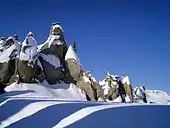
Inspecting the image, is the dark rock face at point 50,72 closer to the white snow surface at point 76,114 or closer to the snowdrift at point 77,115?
the white snow surface at point 76,114

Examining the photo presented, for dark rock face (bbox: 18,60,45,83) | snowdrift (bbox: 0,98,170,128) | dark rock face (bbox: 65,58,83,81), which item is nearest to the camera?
snowdrift (bbox: 0,98,170,128)

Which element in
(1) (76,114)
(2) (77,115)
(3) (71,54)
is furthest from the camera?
(3) (71,54)

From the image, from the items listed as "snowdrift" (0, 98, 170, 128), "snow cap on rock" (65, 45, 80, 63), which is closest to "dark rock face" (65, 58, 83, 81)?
"snow cap on rock" (65, 45, 80, 63)

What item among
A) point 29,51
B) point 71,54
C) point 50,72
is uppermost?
point 29,51

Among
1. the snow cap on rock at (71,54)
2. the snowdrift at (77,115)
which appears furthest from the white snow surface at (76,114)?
the snow cap on rock at (71,54)

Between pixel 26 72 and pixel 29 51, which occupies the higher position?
pixel 29 51

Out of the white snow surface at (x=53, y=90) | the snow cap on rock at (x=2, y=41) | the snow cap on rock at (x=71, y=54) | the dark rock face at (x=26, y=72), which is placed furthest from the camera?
the snow cap on rock at (x=2, y=41)

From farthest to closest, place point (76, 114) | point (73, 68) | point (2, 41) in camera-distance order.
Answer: point (2, 41) → point (73, 68) → point (76, 114)

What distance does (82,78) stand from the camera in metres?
23.9

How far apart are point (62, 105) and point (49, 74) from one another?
13.6m

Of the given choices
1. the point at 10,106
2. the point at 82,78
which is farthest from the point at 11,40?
the point at 10,106

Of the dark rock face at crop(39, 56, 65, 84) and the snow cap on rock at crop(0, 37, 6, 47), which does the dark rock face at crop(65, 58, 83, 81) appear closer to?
the dark rock face at crop(39, 56, 65, 84)

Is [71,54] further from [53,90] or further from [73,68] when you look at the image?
[53,90]

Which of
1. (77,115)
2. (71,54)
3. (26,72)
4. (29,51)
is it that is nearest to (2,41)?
(71,54)
